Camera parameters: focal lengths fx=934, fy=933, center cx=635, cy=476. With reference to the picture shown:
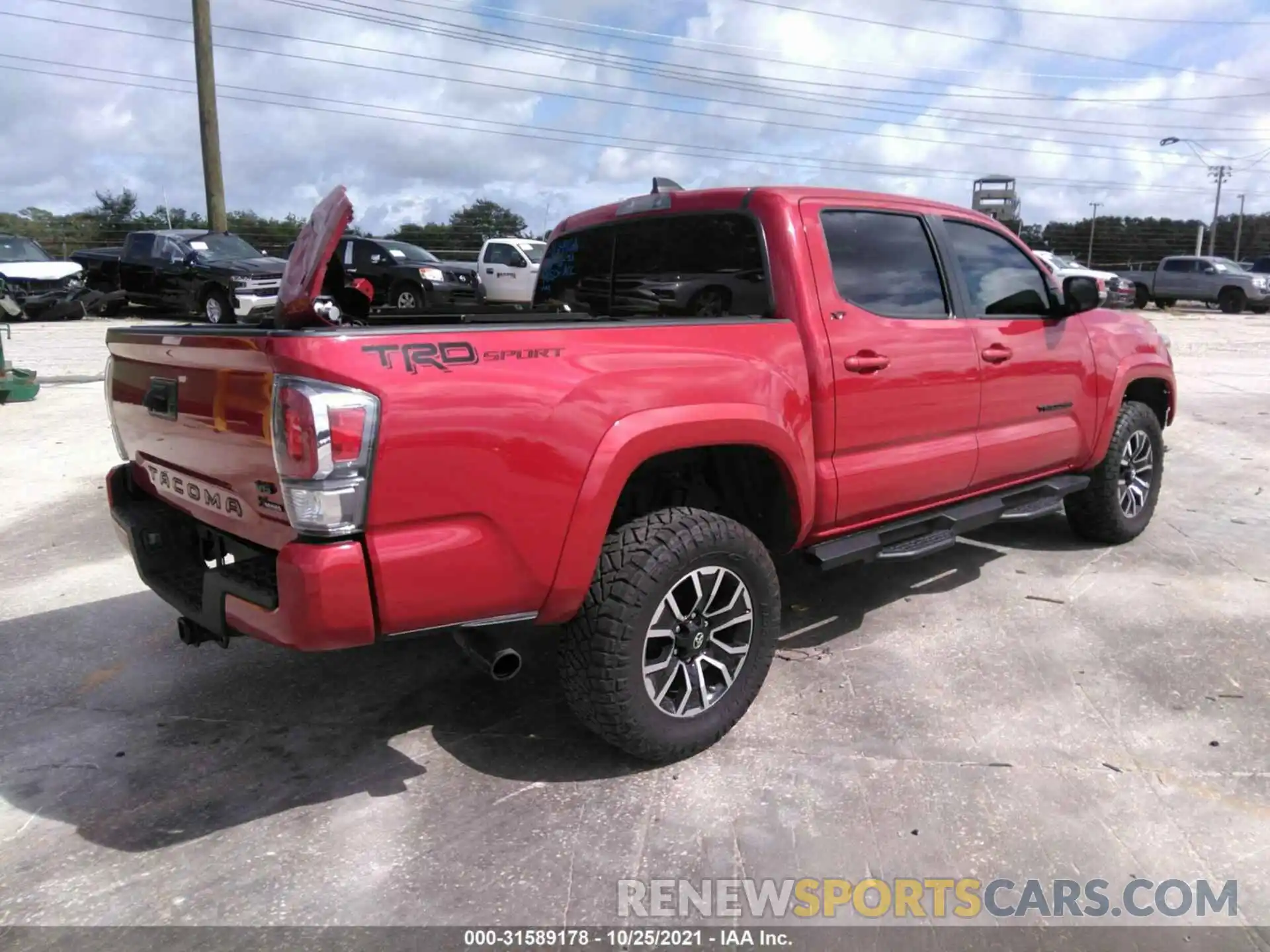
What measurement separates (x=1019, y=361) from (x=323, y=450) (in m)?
3.35

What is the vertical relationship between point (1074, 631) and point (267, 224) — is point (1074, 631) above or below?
below

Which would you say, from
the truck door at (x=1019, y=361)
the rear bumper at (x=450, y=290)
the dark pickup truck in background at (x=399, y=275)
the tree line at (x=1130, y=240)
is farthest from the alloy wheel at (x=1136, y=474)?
the tree line at (x=1130, y=240)

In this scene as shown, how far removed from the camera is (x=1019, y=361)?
4.41 metres

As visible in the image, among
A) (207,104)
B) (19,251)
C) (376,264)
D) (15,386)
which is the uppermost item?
(207,104)

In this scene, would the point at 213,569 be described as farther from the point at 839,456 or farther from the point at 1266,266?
the point at 1266,266

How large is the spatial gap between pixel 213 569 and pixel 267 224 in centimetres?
3139

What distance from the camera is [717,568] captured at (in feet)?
10.3

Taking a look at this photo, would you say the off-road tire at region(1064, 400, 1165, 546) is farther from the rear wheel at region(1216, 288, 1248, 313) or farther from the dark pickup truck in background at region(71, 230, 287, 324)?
the rear wheel at region(1216, 288, 1248, 313)

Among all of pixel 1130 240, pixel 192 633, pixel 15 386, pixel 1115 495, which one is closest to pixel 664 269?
pixel 192 633

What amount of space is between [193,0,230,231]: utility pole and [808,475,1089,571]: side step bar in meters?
16.1

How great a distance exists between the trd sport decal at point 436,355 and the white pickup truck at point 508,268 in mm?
17026

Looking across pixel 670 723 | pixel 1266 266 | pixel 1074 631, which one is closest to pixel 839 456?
pixel 670 723

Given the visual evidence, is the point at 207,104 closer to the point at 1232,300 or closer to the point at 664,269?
the point at 664,269

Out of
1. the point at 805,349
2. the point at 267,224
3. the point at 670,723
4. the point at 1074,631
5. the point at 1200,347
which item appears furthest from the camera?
the point at 267,224
